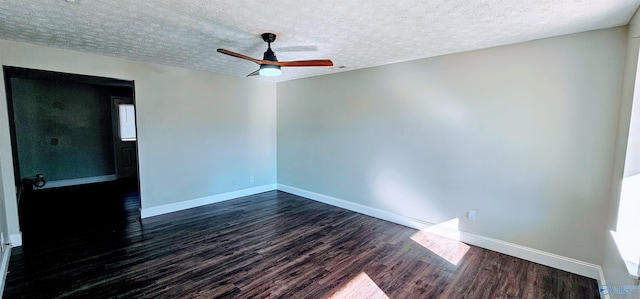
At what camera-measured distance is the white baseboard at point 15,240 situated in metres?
3.09

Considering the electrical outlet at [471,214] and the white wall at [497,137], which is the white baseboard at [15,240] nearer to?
the white wall at [497,137]

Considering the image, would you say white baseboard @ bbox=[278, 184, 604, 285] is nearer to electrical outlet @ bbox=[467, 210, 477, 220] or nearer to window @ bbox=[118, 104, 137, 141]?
electrical outlet @ bbox=[467, 210, 477, 220]

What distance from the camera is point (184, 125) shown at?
178 inches

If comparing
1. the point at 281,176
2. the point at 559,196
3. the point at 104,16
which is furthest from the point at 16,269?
the point at 559,196

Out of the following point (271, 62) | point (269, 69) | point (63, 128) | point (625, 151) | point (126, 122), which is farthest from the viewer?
point (126, 122)

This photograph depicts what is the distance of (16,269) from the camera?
8.62 feet

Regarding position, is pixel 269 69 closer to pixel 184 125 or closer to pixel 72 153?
pixel 184 125

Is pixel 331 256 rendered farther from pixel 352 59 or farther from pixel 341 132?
pixel 352 59

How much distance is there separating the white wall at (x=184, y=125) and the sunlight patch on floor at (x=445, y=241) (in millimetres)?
3503

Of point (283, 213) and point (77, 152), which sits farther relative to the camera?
point (77, 152)

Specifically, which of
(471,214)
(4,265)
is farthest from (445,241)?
(4,265)

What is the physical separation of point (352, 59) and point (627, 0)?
254cm

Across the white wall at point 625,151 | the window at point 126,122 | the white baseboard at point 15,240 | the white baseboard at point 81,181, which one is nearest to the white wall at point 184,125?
the white baseboard at point 15,240

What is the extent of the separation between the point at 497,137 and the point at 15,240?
228 inches
